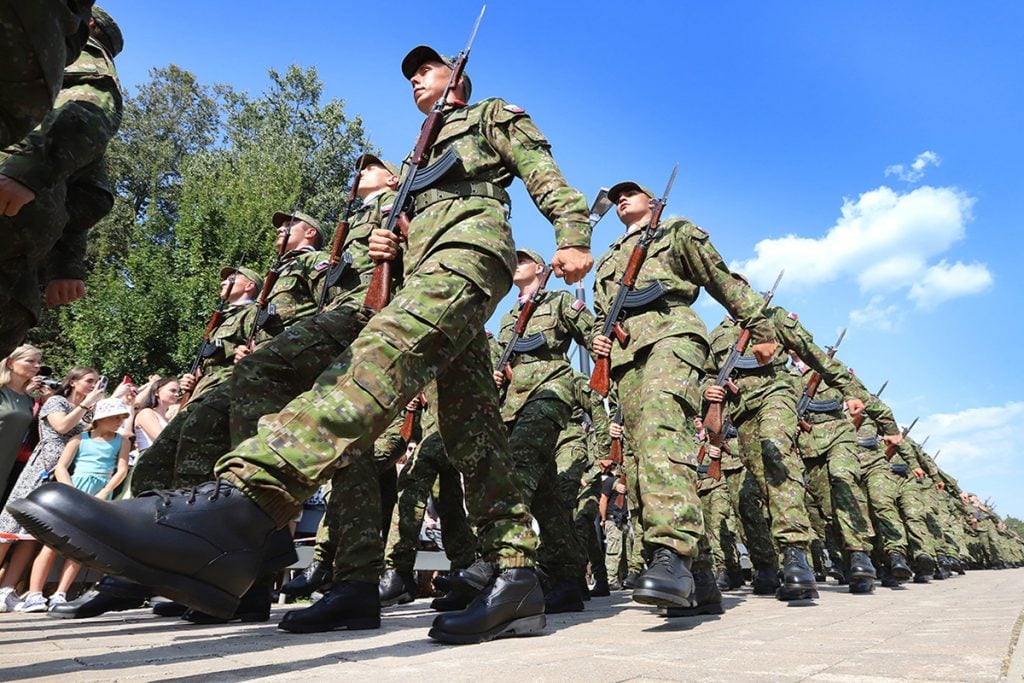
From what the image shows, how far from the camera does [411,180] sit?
10.7 feet

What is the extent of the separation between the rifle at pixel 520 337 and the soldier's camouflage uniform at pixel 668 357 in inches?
31.5

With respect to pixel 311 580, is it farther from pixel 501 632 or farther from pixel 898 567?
pixel 898 567

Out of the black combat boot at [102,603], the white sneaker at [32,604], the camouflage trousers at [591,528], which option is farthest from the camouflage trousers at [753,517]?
the white sneaker at [32,604]

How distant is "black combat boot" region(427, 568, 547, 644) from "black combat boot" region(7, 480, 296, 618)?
2.86 ft

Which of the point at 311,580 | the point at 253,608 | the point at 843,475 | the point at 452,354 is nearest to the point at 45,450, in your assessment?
the point at 311,580

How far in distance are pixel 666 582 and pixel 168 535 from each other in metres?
2.16

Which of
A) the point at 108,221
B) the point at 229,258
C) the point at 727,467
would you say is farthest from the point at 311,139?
the point at 727,467

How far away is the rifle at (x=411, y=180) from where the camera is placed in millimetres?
3141

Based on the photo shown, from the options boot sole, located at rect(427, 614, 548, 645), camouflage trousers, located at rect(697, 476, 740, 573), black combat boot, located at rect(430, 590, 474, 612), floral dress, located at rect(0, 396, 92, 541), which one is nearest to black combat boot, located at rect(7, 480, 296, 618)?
boot sole, located at rect(427, 614, 548, 645)

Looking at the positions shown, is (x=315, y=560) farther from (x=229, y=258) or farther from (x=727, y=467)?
(x=229, y=258)

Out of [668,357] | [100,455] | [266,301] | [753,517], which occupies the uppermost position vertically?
[266,301]

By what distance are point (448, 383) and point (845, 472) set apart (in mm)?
5895

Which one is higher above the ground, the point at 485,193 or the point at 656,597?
the point at 485,193

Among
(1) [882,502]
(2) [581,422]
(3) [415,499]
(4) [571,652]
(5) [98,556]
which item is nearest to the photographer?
(5) [98,556]
